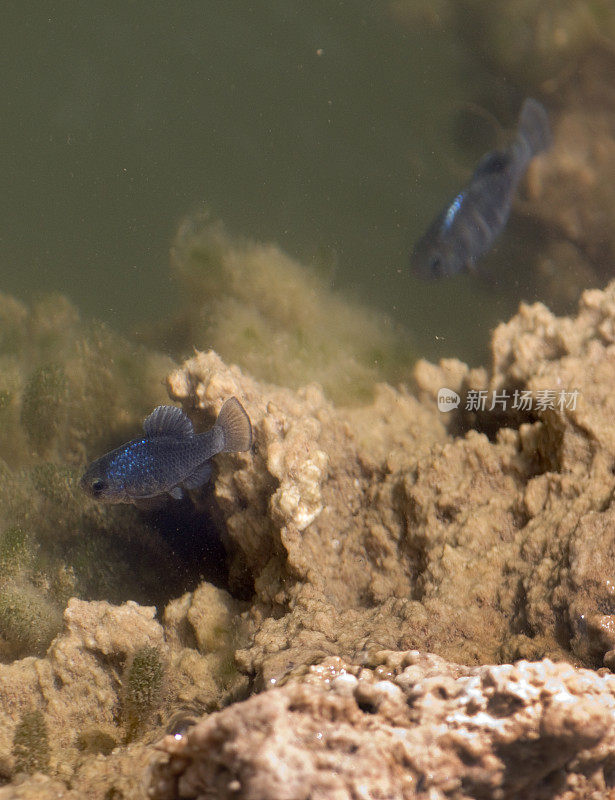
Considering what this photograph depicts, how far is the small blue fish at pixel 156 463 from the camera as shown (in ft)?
10.4

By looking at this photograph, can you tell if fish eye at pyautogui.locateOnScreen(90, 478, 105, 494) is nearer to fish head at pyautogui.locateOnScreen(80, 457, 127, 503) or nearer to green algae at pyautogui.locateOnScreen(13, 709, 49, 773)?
fish head at pyautogui.locateOnScreen(80, 457, 127, 503)

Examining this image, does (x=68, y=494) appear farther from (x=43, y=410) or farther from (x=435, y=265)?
(x=435, y=265)

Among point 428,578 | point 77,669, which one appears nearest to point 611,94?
point 428,578

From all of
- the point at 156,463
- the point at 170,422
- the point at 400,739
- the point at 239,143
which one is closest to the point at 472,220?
the point at 170,422

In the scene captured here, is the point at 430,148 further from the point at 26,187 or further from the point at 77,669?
the point at 26,187

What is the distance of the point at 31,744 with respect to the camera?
6.08 feet

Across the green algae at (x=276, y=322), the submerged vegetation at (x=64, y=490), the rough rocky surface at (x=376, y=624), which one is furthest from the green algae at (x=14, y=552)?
the green algae at (x=276, y=322)

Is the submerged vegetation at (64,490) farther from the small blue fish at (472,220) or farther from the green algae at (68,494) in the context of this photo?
the small blue fish at (472,220)

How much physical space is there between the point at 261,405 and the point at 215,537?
1099mm

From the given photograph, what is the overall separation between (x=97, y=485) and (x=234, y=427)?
44.8 inches

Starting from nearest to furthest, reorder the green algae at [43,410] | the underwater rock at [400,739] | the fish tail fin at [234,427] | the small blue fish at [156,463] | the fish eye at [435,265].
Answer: the underwater rock at [400,739] → the fish tail fin at [234,427] → the small blue fish at [156,463] → the fish eye at [435,265] → the green algae at [43,410]

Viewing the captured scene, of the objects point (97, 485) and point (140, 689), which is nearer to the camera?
point (140, 689)

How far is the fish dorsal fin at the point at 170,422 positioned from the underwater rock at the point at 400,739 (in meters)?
2.11

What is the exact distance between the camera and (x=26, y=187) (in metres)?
28.4
